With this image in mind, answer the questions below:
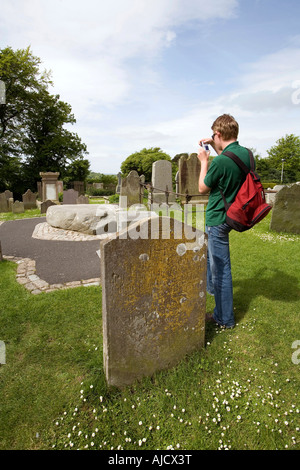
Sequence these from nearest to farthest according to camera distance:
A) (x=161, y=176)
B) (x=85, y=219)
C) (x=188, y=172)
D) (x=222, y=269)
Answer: (x=222, y=269), (x=85, y=219), (x=188, y=172), (x=161, y=176)

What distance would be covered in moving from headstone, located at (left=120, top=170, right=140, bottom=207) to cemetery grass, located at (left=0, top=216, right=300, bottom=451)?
9.77 meters

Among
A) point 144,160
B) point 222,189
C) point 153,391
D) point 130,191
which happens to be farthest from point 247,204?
point 144,160

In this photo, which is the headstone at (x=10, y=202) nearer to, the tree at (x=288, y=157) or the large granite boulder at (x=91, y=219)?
the large granite boulder at (x=91, y=219)

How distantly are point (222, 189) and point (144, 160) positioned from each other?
1421 inches

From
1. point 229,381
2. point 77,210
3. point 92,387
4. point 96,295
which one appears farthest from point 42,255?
point 229,381

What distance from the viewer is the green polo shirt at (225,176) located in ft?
8.51

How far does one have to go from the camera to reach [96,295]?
3980mm

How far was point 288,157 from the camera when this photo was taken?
43.4m

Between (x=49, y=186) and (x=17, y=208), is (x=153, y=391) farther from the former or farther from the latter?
(x=49, y=186)

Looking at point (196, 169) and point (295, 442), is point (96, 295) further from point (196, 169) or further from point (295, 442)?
point (196, 169)

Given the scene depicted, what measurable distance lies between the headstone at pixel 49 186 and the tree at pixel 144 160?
71.1 ft

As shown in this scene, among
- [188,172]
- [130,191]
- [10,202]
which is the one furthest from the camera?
[10,202]

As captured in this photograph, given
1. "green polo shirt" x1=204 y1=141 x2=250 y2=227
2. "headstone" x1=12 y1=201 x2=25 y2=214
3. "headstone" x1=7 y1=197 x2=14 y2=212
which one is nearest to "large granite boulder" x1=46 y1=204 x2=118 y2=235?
"green polo shirt" x1=204 y1=141 x2=250 y2=227
